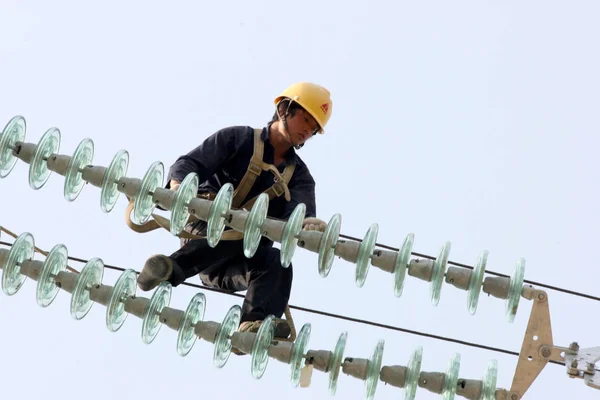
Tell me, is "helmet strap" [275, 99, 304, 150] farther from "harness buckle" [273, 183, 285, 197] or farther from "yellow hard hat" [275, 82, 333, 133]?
"harness buckle" [273, 183, 285, 197]

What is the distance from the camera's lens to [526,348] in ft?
37.8

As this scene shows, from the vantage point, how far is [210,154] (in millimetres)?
12703

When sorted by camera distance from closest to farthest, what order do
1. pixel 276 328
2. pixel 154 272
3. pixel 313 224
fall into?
pixel 313 224 → pixel 276 328 → pixel 154 272

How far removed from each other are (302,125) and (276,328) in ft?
5.90

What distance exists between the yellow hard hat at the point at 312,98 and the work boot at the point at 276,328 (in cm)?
174

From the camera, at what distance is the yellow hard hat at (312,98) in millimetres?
13094

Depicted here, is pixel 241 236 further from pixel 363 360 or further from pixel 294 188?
pixel 363 360

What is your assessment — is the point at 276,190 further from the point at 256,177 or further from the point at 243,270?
the point at 243,270

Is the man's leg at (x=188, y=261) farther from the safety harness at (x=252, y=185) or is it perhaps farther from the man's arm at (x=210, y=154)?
the man's arm at (x=210, y=154)

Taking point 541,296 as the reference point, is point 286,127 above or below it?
above

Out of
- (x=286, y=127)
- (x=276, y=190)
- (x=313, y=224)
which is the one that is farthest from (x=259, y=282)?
(x=286, y=127)

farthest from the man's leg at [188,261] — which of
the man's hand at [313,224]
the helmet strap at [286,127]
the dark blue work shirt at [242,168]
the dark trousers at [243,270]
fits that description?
the man's hand at [313,224]

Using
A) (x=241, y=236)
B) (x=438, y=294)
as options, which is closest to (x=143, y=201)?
(x=241, y=236)

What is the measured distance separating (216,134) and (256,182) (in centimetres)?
44
